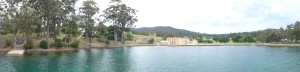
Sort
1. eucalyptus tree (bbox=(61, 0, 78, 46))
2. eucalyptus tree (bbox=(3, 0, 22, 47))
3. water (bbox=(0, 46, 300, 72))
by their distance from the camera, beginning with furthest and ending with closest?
eucalyptus tree (bbox=(61, 0, 78, 46)) → eucalyptus tree (bbox=(3, 0, 22, 47)) → water (bbox=(0, 46, 300, 72))

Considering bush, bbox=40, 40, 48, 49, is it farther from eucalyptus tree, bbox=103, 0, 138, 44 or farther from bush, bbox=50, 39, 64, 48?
eucalyptus tree, bbox=103, 0, 138, 44

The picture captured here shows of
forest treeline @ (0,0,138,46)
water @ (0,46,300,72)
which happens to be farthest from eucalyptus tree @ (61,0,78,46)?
water @ (0,46,300,72)

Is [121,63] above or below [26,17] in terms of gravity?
below

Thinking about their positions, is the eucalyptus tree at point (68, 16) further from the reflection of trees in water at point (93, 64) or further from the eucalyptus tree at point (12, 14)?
the reflection of trees in water at point (93, 64)

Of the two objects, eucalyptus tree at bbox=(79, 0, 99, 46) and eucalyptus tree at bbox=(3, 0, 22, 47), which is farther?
eucalyptus tree at bbox=(79, 0, 99, 46)

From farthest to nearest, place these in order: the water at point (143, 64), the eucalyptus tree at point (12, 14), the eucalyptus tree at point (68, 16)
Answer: the eucalyptus tree at point (68, 16)
the eucalyptus tree at point (12, 14)
the water at point (143, 64)

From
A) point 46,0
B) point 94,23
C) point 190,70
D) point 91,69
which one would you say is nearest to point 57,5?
point 46,0

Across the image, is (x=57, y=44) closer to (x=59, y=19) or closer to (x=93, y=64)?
(x=59, y=19)

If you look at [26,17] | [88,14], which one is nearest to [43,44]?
[26,17]

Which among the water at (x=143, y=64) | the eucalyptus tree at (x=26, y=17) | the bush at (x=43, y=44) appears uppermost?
the eucalyptus tree at (x=26, y=17)

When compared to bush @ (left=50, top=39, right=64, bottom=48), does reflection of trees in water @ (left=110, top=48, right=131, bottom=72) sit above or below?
below

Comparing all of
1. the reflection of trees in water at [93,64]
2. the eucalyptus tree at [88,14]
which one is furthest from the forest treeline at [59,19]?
the reflection of trees in water at [93,64]

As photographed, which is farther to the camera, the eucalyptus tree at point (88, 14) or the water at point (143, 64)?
the eucalyptus tree at point (88, 14)

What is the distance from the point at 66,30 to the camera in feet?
301
